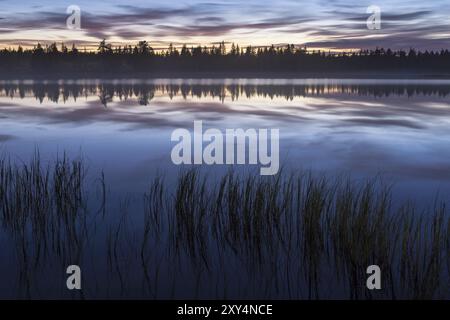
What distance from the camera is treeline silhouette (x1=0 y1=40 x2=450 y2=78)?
538ft

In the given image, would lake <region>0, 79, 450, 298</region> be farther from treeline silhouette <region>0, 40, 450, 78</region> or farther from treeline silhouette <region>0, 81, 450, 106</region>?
treeline silhouette <region>0, 40, 450, 78</region>

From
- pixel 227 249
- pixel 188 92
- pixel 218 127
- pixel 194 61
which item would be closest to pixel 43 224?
pixel 227 249

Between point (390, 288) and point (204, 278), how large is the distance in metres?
2.59

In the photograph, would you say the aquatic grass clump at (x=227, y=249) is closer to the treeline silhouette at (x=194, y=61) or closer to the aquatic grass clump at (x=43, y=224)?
the aquatic grass clump at (x=43, y=224)

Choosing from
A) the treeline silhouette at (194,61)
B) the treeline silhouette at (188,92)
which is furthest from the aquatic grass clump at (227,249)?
the treeline silhouette at (194,61)

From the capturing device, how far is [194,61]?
586 ft

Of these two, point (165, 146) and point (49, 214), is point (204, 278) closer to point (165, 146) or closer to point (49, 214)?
point (49, 214)

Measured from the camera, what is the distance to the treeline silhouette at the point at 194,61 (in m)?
164

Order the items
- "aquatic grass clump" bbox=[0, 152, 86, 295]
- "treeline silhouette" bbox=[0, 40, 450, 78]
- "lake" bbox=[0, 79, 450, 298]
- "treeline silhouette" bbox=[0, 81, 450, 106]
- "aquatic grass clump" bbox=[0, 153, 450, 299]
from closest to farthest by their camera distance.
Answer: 1. "aquatic grass clump" bbox=[0, 153, 450, 299]
2. "aquatic grass clump" bbox=[0, 152, 86, 295]
3. "lake" bbox=[0, 79, 450, 298]
4. "treeline silhouette" bbox=[0, 81, 450, 106]
5. "treeline silhouette" bbox=[0, 40, 450, 78]

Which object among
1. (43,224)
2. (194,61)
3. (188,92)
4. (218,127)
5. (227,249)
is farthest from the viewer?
(194,61)

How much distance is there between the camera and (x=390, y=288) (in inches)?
260

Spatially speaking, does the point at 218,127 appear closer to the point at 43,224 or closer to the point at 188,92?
the point at 43,224

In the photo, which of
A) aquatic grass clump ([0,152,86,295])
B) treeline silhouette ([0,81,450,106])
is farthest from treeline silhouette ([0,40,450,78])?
→ aquatic grass clump ([0,152,86,295])

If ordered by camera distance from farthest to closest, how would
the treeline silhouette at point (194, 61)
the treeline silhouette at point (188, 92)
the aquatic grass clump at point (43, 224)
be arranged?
the treeline silhouette at point (194, 61)
the treeline silhouette at point (188, 92)
the aquatic grass clump at point (43, 224)
